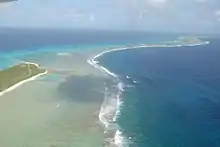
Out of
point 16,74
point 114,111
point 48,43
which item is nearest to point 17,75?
point 16,74

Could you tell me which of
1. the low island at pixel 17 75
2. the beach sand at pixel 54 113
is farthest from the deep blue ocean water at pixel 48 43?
the beach sand at pixel 54 113

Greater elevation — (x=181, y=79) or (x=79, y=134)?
(x=79, y=134)

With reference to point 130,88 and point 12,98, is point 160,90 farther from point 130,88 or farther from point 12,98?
point 12,98

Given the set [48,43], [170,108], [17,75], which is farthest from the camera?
[48,43]

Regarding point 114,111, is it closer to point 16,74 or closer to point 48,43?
point 16,74

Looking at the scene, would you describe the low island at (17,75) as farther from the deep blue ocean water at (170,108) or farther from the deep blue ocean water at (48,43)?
the deep blue ocean water at (170,108)

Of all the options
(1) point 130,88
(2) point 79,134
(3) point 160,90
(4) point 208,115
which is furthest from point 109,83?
(2) point 79,134
